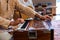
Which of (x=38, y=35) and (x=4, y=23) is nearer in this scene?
(x=38, y=35)

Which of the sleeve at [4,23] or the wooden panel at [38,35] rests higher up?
the sleeve at [4,23]

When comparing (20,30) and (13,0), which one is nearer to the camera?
(20,30)

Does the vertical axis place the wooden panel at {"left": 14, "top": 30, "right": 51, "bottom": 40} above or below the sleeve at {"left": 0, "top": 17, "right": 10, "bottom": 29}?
below

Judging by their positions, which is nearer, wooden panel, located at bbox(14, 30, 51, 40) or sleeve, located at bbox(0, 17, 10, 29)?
wooden panel, located at bbox(14, 30, 51, 40)

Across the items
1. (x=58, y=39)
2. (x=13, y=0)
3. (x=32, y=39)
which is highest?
(x=13, y=0)

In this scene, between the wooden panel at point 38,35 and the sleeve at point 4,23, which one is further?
the sleeve at point 4,23

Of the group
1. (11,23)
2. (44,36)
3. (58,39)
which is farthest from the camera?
(58,39)

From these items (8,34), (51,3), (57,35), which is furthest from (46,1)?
(8,34)

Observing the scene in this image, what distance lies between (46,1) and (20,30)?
4.76m

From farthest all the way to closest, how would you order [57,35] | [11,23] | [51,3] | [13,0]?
1. [51,3]
2. [57,35]
3. [13,0]
4. [11,23]

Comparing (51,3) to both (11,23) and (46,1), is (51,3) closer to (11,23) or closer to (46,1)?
(46,1)

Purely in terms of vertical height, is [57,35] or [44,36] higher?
[44,36]

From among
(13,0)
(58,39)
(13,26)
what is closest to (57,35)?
(58,39)

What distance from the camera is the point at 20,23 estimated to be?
1.03m
